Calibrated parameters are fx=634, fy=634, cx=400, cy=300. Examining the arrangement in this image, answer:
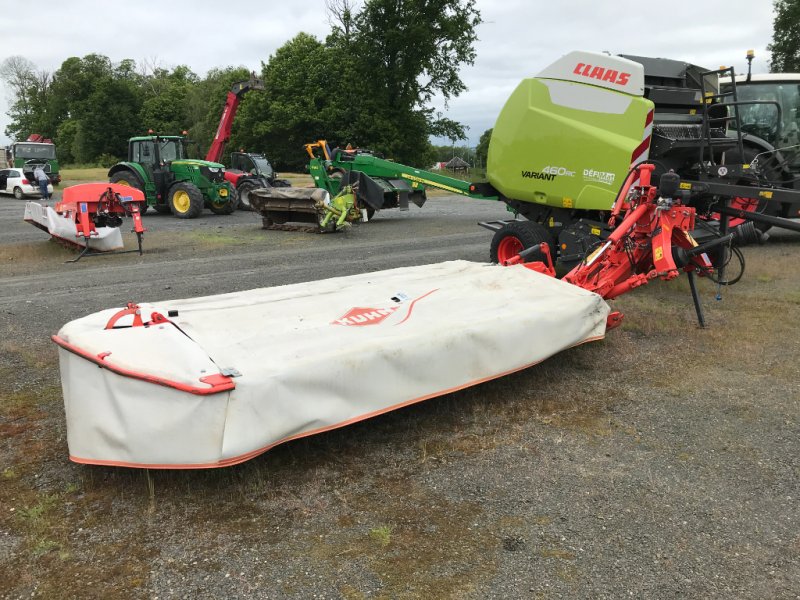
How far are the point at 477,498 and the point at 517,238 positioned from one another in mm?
4591

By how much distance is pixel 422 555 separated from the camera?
99.3 inches

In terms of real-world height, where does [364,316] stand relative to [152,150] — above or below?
below

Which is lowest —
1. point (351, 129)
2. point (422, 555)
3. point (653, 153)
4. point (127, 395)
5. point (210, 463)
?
point (422, 555)

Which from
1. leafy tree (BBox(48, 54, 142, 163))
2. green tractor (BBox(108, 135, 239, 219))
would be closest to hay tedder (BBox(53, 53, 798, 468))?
green tractor (BBox(108, 135, 239, 219))

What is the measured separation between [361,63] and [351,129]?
4251 mm

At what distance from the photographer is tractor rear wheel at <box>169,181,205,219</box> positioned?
15305 mm

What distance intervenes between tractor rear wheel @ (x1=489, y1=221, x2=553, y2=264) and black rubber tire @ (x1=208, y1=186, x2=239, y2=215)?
10689mm

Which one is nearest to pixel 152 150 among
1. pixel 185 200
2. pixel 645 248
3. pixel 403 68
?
pixel 185 200

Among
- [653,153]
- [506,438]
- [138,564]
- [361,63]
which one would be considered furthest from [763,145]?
[361,63]

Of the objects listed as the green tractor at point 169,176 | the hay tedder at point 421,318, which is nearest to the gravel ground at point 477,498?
the hay tedder at point 421,318

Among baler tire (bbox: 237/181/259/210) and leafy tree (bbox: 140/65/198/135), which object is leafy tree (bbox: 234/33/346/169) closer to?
leafy tree (bbox: 140/65/198/135)

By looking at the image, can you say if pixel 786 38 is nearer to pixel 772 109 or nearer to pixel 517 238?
pixel 772 109

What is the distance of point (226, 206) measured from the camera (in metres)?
16.4

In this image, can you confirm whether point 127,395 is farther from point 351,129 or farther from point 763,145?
point 351,129
